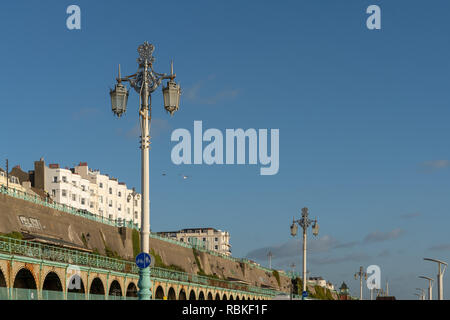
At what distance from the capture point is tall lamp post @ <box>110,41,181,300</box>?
70.0ft

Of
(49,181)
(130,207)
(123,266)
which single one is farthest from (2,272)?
(130,207)

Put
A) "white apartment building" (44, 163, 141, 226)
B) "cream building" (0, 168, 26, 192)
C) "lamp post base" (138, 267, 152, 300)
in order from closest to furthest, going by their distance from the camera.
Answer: "lamp post base" (138, 267, 152, 300) < "cream building" (0, 168, 26, 192) < "white apartment building" (44, 163, 141, 226)

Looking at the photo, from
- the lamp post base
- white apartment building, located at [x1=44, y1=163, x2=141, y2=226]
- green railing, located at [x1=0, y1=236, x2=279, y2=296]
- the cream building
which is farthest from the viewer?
white apartment building, located at [x1=44, y1=163, x2=141, y2=226]

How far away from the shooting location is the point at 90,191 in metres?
159

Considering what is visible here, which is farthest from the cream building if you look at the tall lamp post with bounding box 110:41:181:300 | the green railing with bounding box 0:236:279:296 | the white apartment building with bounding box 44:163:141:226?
the tall lamp post with bounding box 110:41:181:300

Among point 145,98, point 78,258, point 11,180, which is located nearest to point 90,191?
→ point 11,180

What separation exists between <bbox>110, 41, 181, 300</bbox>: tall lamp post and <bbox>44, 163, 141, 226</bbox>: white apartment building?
10936cm

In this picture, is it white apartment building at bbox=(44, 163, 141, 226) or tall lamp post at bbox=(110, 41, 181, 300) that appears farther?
white apartment building at bbox=(44, 163, 141, 226)

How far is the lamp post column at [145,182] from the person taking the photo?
2066cm

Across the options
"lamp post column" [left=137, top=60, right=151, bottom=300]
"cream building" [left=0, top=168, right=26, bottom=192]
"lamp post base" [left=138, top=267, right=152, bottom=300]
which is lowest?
"lamp post base" [left=138, top=267, right=152, bottom=300]

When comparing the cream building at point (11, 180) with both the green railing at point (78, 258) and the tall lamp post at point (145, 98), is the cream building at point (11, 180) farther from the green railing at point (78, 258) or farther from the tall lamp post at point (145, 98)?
the tall lamp post at point (145, 98)

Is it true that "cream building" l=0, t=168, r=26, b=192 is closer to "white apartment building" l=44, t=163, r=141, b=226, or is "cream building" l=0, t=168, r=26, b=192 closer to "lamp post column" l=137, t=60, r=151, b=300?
"white apartment building" l=44, t=163, r=141, b=226
